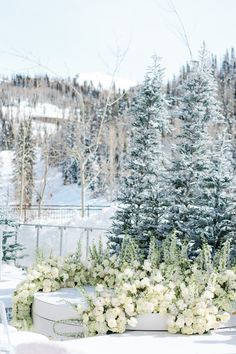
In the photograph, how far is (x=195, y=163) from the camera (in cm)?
948

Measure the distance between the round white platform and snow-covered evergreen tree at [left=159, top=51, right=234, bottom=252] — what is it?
120 inches

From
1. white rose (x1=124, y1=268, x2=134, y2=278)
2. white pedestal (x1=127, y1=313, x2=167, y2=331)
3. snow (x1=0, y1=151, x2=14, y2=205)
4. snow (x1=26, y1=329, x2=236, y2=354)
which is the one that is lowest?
→ snow (x1=26, y1=329, x2=236, y2=354)

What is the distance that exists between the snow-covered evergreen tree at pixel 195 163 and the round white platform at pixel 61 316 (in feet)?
9.99

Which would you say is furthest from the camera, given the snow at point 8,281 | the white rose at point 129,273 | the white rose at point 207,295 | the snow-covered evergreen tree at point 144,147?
the snow-covered evergreen tree at point 144,147

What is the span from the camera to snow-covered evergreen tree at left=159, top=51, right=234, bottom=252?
8.02m

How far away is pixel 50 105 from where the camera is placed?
287 ft

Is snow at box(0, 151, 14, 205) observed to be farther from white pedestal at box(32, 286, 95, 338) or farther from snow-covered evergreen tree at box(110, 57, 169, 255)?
white pedestal at box(32, 286, 95, 338)

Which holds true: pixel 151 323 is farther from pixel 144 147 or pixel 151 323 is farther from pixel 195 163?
pixel 144 147

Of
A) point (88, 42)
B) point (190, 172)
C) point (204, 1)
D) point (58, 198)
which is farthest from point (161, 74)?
point (58, 198)

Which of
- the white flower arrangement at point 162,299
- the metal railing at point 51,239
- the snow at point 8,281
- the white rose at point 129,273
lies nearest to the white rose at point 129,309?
the white flower arrangement at point 162,299

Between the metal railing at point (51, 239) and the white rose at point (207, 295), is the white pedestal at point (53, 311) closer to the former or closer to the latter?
the white rose at point (207, 295)

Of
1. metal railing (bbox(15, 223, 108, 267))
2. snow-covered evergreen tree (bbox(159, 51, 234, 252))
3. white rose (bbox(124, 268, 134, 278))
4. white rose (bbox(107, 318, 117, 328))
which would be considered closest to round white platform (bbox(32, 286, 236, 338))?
white rose (bbox(107, 318, 117, 328))

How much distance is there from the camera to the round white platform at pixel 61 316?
4566 millimetres

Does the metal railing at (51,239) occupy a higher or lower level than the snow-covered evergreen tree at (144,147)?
lower
